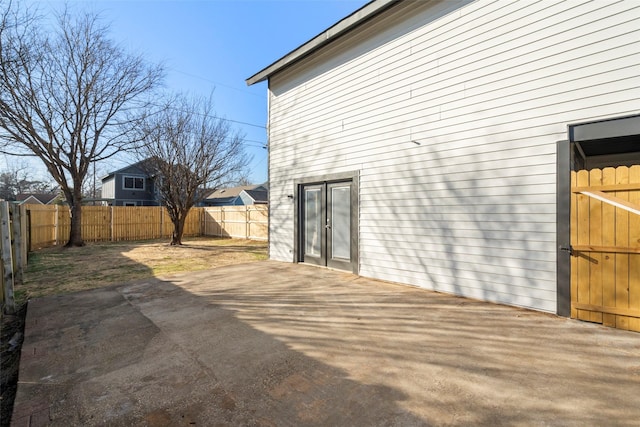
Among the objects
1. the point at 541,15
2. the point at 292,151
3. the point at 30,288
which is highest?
the point at 541,15

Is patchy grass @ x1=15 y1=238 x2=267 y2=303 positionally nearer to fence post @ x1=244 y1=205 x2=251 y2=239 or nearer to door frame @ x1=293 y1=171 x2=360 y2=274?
door frame @ x1=293 y1=171 x2=360 y2=274

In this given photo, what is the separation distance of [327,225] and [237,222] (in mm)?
10294

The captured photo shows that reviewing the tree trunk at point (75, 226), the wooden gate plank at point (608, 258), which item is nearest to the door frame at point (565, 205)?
the wooden gate plank at point (608, 258)

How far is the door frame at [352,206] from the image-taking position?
19.9 feet

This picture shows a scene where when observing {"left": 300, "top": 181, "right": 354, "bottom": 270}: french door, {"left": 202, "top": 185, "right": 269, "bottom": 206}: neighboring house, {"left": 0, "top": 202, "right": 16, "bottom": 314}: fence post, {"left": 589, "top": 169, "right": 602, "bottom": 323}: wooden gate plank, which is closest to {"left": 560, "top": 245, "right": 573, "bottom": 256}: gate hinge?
{"left": 589, "top": 169, "right": 602, "bottom": 323}: wooden gate plank

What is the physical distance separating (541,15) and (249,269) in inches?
263

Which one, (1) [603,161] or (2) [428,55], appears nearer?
(2) [428,55]

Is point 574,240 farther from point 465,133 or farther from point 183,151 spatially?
point 183,151

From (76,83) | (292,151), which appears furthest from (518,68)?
(76,83)

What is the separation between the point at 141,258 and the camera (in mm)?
9078

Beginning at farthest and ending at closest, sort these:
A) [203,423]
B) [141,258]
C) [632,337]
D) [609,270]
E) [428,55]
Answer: [141,258] → [428,55] → [609,270] → [632,337] → [203,423]

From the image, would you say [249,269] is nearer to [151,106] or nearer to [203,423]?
[203,423]

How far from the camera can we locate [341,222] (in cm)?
652

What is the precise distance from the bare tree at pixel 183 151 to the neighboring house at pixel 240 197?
1762 cm
